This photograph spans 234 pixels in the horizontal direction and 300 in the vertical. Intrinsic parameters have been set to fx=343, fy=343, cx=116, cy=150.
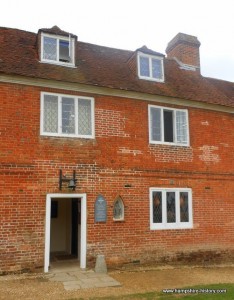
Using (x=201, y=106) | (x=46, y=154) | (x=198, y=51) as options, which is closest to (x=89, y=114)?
(x=46, y=154)

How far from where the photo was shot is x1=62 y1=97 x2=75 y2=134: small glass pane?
37.3 ft

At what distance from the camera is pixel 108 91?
1204 centimetres

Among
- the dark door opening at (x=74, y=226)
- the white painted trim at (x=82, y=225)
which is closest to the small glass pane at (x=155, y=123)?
the white painted trim at (x=82, y=225)

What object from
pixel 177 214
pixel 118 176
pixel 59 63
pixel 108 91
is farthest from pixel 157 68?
pixel 177 214

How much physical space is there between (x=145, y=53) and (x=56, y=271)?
8.77 metres

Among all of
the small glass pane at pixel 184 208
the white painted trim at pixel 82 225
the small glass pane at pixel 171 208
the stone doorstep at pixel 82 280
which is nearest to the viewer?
the stone doorstep at pixel 82 280

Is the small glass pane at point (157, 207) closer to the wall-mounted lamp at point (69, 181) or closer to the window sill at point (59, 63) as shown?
the wall-mounted lamp at point (69, 181)

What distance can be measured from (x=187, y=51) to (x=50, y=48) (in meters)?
7.44

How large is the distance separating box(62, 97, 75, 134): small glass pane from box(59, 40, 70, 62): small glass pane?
6.11ft

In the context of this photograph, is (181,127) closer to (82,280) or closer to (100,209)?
(100,209)

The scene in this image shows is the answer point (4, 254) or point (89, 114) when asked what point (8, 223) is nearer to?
point (4, 254)

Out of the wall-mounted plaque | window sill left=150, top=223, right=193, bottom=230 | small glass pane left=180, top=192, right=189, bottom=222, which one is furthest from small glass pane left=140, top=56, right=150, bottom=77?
window sill left=150, top=223, right=193, bottom=230

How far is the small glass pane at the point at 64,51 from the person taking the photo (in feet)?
40.5

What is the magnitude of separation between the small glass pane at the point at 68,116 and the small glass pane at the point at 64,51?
186cm
